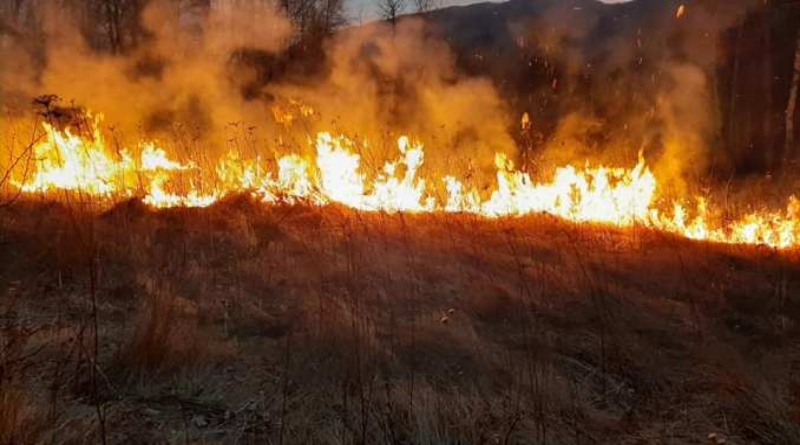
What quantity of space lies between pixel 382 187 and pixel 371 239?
78.6 inches

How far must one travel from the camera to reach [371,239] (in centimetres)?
605

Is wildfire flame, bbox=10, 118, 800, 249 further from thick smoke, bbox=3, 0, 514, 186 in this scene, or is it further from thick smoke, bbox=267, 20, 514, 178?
thick smoke, bbox=267, 20, 514, 178

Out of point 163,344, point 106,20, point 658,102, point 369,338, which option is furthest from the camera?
point 106,20

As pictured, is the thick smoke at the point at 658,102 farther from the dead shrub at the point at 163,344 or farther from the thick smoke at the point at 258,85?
the dead shrub at the point at 163,344

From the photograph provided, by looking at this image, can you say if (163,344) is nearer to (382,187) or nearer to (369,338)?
(369,338)

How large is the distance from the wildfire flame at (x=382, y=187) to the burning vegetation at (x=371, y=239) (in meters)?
0.04

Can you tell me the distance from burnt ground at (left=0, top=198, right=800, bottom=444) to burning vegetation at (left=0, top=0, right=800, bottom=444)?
0.07 feet

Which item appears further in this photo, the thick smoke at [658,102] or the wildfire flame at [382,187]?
the thick smoke at [658,102]

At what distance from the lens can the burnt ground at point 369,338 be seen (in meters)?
2.71

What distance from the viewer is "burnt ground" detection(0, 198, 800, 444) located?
2.71 m

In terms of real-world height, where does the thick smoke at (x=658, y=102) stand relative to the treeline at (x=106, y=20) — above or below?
below

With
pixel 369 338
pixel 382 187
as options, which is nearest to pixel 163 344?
pixel 369 338

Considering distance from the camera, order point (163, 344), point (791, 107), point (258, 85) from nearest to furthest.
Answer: point (163, 344) < point (258, 85) < point (791, 107)

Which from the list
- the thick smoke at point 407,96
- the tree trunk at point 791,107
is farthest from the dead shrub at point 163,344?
the tree trunk at point 791,107
